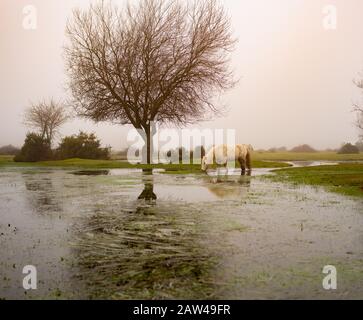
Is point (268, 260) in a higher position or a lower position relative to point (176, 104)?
lower

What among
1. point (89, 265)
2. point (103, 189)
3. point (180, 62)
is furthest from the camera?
point (180, 62)

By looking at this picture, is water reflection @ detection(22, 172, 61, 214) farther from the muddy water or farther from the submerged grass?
the submerged grass

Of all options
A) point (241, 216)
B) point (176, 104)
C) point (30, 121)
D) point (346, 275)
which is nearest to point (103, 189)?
point (241, 216)

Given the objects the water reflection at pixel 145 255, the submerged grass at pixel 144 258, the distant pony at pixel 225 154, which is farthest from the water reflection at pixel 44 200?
the distant pony at pixel 225 154

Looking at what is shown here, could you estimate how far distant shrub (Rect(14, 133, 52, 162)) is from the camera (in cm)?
4459

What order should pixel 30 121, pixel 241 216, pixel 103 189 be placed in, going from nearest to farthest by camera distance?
pixel 241 216, pixel 103 189, pixel 30 121

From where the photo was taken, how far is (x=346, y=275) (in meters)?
5.50

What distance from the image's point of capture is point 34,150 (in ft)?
147

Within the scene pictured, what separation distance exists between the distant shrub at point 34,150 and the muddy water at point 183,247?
33782 mm

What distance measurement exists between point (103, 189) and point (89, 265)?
10127mm

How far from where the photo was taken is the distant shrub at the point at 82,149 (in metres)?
45.4

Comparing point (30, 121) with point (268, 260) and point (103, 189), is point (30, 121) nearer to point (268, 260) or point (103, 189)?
point (103, 189)
